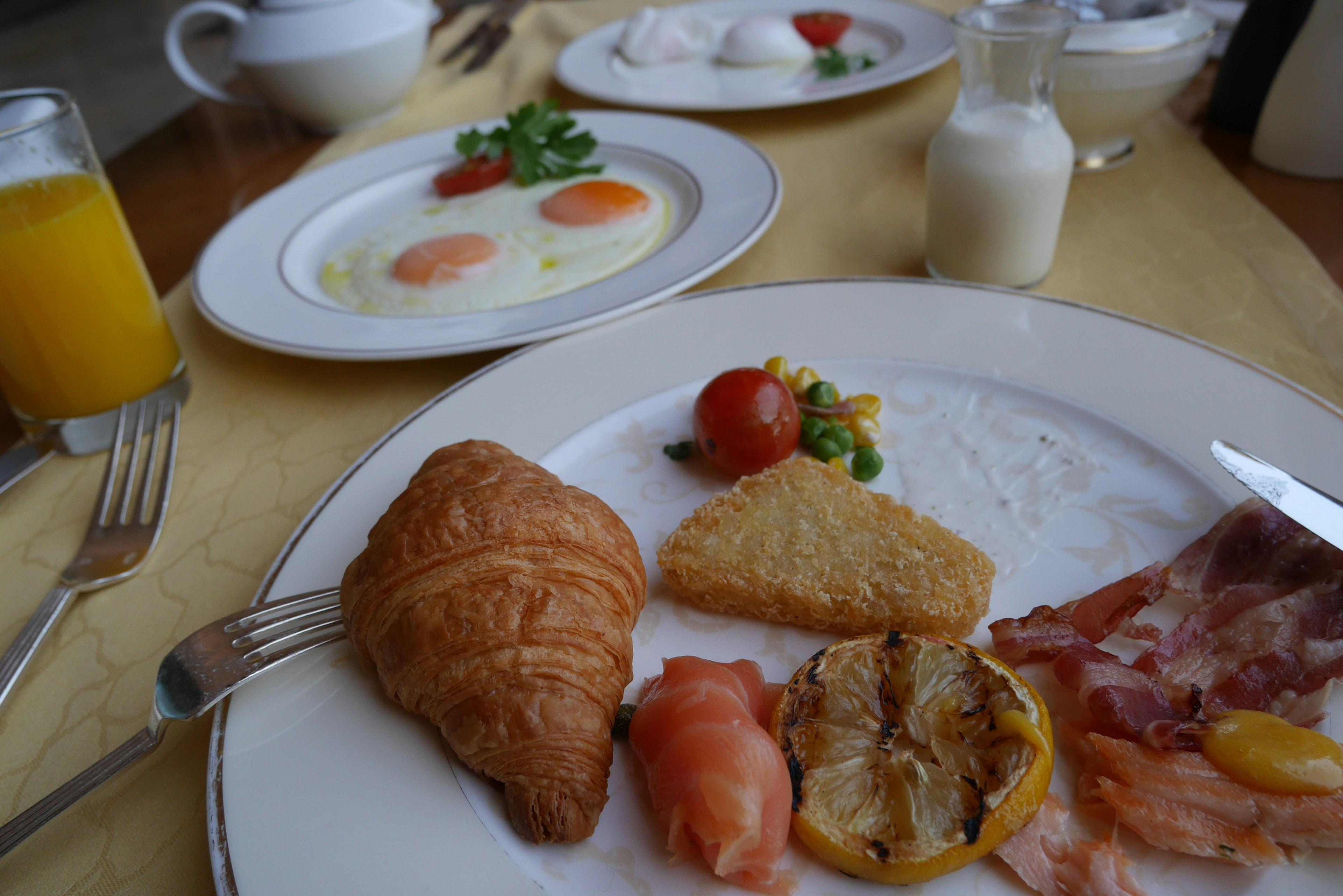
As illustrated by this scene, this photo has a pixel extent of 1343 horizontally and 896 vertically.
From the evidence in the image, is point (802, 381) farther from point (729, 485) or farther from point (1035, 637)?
point (1035, 637)

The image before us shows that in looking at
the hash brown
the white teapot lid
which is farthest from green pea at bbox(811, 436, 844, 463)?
the white teapot lid

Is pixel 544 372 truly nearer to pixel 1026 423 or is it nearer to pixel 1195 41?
pixel 1026 423

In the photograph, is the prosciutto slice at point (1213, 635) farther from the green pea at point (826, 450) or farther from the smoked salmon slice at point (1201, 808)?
the green pea at point (826, 450)

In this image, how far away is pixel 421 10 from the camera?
133 inches

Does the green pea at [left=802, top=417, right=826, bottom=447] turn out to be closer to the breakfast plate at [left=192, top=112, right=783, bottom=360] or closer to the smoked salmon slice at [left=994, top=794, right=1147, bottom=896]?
the breakfast plate at [left=192, top=112, right=783, bottom=360]

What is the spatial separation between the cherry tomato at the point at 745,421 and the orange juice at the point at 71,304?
1428 millimetres

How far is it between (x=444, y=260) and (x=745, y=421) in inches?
49.4

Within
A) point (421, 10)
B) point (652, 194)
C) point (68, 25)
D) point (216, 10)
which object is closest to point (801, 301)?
point (652, 194)

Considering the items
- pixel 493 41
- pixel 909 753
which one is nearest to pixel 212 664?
pixel 909 753

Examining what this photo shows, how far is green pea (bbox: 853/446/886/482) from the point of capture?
5.92 ft

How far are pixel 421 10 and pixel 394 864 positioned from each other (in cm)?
336

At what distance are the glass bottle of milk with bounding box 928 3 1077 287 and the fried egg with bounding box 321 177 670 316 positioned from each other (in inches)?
38.2

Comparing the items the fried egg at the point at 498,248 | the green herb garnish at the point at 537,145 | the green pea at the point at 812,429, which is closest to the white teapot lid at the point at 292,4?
the green herb garnish at the point at 537,145

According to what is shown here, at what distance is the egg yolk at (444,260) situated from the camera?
249 cm
